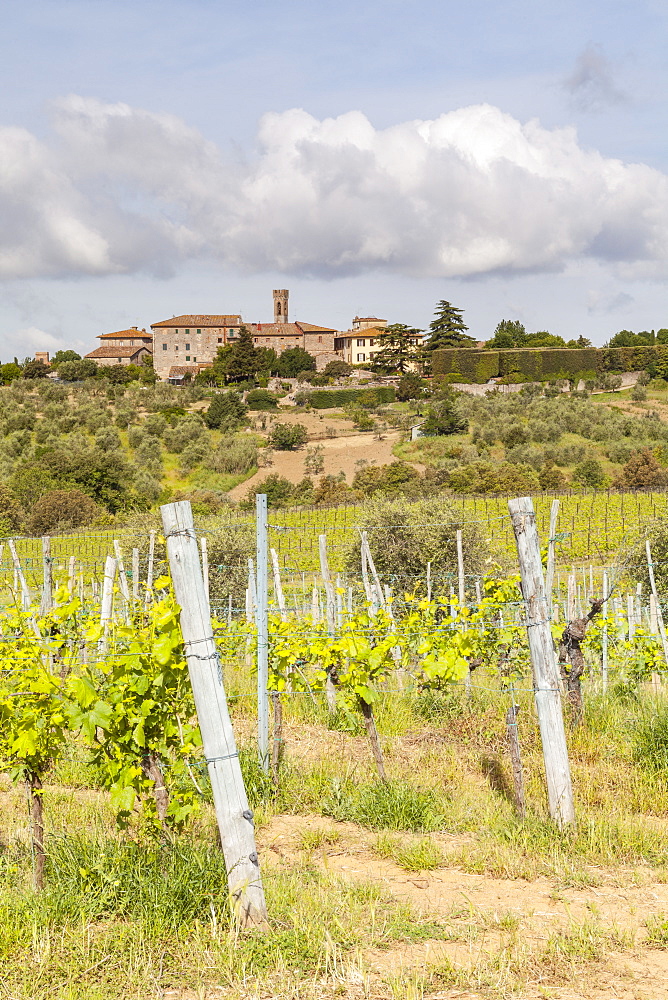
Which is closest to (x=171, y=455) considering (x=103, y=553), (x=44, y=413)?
(x=44, y=413)

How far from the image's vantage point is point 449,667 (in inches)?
201

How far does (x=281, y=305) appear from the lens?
100688mm

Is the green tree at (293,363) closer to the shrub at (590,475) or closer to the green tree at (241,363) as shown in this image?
the green tree at (241,363)

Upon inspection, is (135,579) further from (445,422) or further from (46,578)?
(445,422)

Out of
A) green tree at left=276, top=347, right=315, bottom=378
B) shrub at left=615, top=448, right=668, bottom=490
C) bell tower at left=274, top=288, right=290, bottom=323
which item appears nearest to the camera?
shrub at left=615, top=448, right=668, bottom=490

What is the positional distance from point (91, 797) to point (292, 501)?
3365 cm

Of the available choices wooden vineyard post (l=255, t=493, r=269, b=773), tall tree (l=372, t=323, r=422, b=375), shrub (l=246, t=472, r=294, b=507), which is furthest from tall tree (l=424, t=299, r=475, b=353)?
wooden vineyard post (l=255, t=493, r=269, b=773)

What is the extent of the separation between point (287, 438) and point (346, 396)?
53.1 feet

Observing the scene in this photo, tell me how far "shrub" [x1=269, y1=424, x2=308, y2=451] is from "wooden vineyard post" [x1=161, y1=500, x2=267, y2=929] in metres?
48.0

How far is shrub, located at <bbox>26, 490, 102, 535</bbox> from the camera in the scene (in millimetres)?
33031

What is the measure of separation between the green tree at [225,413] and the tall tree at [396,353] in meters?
21.3

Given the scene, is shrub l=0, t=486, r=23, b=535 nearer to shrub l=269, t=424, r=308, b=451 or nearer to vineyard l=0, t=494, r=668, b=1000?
shrub l=269, t=424, r=308, b=451

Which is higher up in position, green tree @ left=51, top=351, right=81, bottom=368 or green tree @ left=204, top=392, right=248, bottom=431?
green tree @ left=51, top=351, right=81, bottom=368

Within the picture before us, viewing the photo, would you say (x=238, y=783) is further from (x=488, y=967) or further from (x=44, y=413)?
(x=44, y=413)
